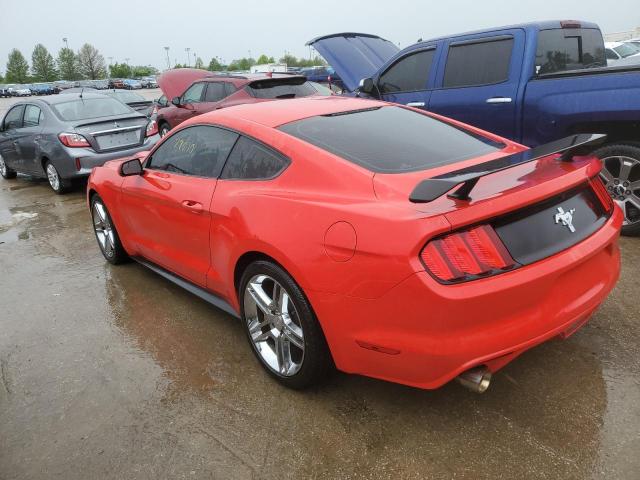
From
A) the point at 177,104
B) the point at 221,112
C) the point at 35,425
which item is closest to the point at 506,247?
the point at 221,112

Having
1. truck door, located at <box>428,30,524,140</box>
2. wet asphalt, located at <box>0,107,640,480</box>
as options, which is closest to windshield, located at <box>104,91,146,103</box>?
truck door, located at <box>428,30,524,140</box>

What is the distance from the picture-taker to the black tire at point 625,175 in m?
4.34

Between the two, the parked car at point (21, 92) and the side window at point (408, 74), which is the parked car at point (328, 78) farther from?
the parked car at point (21, 92)

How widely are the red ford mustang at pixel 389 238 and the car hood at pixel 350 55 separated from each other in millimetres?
4005

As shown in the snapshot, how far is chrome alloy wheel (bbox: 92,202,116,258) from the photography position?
4.62 metres

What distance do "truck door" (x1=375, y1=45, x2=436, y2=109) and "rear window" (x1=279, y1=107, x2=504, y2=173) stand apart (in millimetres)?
2875

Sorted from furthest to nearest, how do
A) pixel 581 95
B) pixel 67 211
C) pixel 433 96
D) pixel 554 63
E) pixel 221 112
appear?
pixel 67 211 < pixel 433 96 < pixel 554 63 < pixel 581 95 < pixel 221 112

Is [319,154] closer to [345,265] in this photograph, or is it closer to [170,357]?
[345,265]

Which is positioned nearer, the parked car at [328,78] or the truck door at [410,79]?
the truck door at [410,79]

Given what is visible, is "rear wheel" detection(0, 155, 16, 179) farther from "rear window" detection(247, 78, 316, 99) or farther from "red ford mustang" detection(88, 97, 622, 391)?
"red ford mustang" detection(88, 97, 622, 391)

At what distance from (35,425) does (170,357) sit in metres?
0.80

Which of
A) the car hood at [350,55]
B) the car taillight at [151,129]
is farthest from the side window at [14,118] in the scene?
the car hood at [350,55]

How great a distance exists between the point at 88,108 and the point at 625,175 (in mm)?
7587

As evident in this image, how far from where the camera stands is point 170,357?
3.20 m
